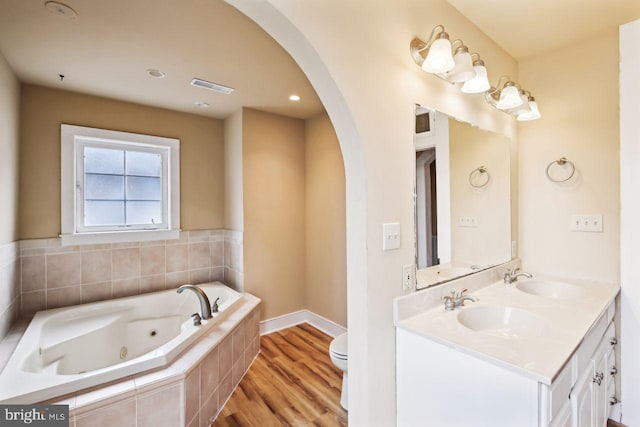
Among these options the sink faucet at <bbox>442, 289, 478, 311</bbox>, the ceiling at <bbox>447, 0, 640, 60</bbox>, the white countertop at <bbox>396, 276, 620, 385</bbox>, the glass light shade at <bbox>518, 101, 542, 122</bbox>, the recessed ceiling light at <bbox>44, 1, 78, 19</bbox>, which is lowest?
the white countertop at <bbox>396, 276, 620, 385</bbox>

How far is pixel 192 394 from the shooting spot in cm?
168

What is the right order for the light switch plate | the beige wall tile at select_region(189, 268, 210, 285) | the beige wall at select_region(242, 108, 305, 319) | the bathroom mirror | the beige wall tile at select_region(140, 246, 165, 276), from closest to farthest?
1. the light switch plate
2. the bathroom mirror
3. the beige wall tile at select_region(140, 246, 165, 276)
4. the beige wall at select_region(242, 108, 305, 319)
5. the beige wall tile at select_region(189, 268, 210, 285)

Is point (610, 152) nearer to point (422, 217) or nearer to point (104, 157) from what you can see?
point (422, 217)

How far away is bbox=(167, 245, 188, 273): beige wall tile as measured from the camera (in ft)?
10.1

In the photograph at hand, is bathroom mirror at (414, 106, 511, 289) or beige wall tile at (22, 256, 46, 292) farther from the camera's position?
beige wall tile at (22, 256, 46, 292)

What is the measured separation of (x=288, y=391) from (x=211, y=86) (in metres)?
2.47

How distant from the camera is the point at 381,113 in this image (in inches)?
51.1

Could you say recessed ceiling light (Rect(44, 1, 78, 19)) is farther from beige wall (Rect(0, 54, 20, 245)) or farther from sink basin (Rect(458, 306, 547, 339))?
sink basin (Rect(458, 306, 547, 339))

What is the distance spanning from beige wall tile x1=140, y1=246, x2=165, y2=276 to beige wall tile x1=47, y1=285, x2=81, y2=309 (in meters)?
0.52

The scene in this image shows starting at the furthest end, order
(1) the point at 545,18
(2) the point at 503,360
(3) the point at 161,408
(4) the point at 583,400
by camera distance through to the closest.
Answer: (1) the point at 545,18
(3) the point at 161,408
(4) the point at 583,400
(2) the point at 503,360

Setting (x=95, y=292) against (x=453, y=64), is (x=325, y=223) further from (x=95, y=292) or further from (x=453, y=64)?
(x=95, y=292)

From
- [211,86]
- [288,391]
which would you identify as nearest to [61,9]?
[211,86]

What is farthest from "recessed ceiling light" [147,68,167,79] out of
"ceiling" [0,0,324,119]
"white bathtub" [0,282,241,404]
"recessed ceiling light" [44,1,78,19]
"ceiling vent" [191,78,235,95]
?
"white bathtub" [0,282,241,404]

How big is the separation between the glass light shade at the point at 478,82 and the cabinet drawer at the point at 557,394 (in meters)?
1.30
